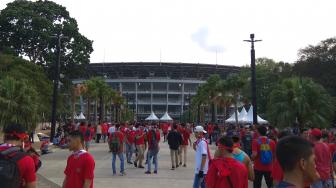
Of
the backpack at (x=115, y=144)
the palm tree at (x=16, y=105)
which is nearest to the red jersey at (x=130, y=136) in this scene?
the backpack at (x=115, y=144)

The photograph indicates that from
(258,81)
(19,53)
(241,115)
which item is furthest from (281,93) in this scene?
(258,81)

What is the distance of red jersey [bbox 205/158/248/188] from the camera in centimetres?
525

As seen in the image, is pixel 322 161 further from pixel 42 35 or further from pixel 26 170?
pixel 42 35

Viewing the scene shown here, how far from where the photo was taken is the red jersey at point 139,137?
18.2 meters

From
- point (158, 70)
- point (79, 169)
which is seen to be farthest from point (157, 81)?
point (79, 169)

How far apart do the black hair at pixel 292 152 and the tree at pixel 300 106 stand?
1261 inches

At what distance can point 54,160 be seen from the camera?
21.3 m

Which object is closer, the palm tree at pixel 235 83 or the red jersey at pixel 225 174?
the red jersey at pixel 225 174

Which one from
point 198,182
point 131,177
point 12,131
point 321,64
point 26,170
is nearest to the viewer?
point 26,170

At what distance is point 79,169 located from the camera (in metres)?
5.84

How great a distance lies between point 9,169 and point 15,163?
152 millimetres

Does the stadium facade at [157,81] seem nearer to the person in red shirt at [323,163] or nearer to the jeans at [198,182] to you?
the jeans at [198,182]

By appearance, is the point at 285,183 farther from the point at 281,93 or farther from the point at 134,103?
the point at 134,103

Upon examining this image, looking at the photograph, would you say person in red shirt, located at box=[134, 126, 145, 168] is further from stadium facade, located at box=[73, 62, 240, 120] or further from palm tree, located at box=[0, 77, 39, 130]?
stadium facade, located at box=[73, 62, 240, 120]
